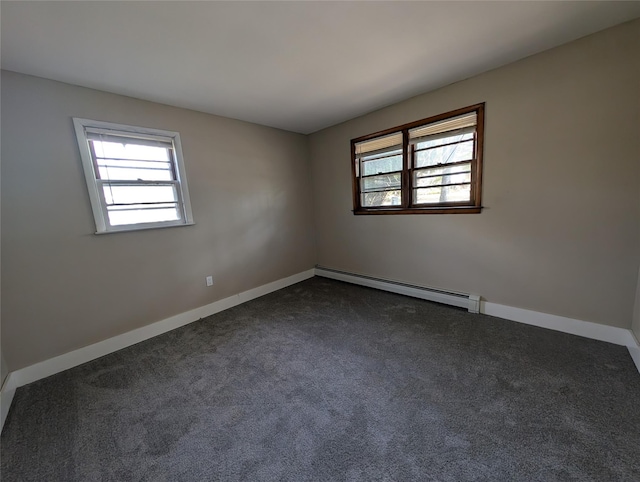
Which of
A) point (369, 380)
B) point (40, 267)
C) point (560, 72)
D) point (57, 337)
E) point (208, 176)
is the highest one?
point (560, 72)

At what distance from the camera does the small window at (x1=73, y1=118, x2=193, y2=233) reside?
7.37 feet

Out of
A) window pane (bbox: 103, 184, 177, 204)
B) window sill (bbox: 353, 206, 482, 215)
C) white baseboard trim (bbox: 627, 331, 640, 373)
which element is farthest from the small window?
white baseboard trim (bbox: 627, 331, 640, 373)

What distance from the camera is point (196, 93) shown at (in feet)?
8.02

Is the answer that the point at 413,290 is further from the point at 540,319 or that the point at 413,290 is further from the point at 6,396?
the point at 6,396

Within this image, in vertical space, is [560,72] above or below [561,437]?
above

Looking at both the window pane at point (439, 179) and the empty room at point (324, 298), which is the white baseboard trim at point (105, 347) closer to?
the empty room at point (324, 298)

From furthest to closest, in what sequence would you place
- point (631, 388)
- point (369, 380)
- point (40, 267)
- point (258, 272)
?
point (258, 272), point (40, 267), point (369, 380), point (631, 388)

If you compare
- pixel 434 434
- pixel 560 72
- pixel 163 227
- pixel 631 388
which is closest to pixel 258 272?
pixel 163 227

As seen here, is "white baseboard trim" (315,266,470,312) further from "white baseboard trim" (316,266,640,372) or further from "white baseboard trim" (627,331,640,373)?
"white baseboard trim" (627,331,640,373)

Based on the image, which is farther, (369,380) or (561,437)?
(369,380)

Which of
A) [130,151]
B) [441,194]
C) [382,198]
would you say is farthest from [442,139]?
[130,151]

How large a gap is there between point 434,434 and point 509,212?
211 cm

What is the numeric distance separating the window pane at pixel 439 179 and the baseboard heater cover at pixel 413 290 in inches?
49.7

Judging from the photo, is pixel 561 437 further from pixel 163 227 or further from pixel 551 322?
pixel 163 227
